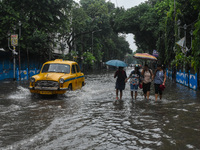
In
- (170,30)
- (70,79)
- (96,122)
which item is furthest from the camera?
(170,30)

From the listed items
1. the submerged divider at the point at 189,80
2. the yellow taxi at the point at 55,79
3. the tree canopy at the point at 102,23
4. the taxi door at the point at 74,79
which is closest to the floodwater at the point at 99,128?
the yellow taxi at the point at 55,79

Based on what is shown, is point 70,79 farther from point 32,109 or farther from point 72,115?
point 72,115

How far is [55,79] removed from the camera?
38.5ft

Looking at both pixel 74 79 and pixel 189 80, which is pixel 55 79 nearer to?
pixel 74 79

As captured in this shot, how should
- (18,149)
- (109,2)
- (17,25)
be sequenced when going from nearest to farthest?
(18,149) < (17,25) < (109,2)

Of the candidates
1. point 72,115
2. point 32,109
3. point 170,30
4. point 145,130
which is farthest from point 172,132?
point 170,30

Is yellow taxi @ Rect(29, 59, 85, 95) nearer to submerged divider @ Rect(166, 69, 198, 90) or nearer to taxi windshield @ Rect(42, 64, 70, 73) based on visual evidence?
taxi windshield @ Rect(42, 64, 70, 73)

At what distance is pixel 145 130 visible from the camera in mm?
6188

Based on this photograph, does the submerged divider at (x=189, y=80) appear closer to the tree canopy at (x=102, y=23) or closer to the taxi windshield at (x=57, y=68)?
the tree canopy at (x=102, y=23)

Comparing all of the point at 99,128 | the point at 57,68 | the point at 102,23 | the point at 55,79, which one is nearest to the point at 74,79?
the point at 57,68

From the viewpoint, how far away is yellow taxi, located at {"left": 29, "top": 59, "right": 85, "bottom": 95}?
1173 centimetres

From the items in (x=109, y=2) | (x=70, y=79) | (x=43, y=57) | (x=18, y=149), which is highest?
(x=109, y=2)

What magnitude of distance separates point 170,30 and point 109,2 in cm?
4723

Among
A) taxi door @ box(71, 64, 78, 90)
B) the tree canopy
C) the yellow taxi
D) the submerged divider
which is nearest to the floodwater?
the yellow taxi
